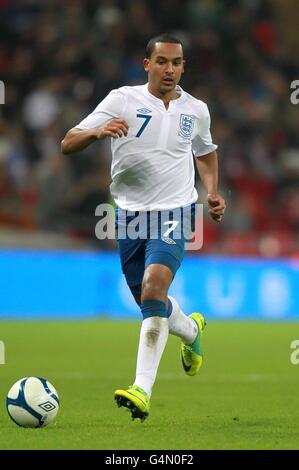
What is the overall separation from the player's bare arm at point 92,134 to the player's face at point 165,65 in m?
0.57

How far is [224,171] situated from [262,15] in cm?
352

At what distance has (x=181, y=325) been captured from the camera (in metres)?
7.53

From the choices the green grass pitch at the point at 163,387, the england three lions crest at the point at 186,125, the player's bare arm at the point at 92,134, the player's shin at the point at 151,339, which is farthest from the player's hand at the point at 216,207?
the green grass pitch at the point at 163,387

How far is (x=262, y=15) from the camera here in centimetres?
1905

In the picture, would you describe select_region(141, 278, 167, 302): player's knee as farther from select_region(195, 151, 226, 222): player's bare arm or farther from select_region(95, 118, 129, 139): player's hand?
select_region(95, 118, 129, 139): player's hand

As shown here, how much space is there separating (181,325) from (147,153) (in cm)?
121

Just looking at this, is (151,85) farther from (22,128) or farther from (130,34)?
(130,34)

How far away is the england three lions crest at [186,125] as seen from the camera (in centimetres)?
719

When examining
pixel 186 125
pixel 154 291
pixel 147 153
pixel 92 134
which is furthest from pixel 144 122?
pixel 154 291

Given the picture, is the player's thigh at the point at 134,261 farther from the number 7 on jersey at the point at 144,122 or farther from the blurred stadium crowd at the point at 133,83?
the blurred stadium crowd at the point at 133,83

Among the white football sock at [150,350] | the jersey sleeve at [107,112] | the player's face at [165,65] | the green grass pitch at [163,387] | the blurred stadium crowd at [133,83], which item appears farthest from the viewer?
the blurred stadium crowd at [133,83]

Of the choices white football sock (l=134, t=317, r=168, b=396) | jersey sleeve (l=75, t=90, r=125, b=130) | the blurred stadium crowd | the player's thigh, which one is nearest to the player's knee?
white football sock (l=134, t=317, r=168, b=396)

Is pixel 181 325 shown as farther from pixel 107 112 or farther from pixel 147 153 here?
pixel 107 112

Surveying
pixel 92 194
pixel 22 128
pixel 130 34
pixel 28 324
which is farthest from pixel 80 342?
pixel 130 34
